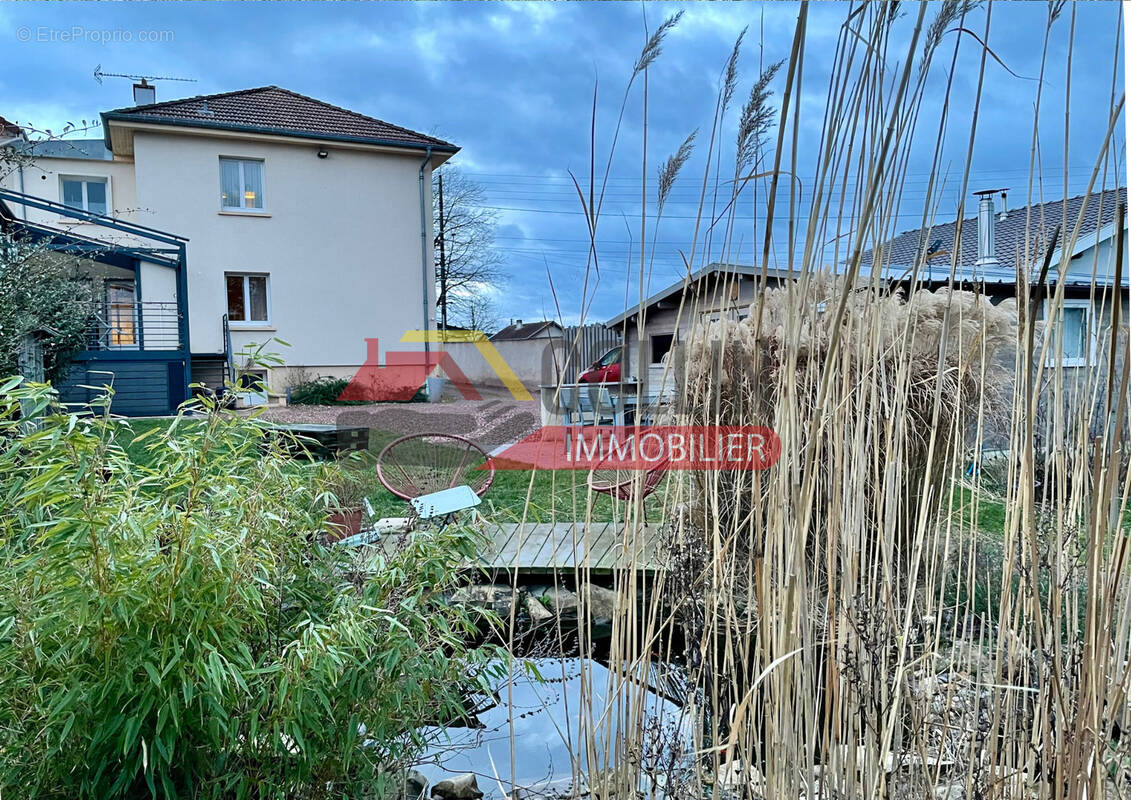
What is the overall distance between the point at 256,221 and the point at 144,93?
9.05 feet

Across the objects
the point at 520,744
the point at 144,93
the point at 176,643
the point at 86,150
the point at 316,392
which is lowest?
the point at 520,744

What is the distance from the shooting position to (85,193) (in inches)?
424

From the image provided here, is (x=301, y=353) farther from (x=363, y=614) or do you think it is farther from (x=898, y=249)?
(x=363, y=614)

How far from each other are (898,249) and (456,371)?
6372mm

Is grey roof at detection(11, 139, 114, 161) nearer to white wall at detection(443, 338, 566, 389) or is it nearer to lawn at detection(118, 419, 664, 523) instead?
white wall at detection(443, 338, 566, 389)

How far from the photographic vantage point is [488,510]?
3.95 meters

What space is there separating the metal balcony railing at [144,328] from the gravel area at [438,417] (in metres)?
1.65

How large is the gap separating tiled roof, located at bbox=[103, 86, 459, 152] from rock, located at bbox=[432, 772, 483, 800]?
1025cm

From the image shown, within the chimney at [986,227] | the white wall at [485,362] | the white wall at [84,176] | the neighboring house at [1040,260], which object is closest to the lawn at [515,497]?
the neighboring house at [1040,260]

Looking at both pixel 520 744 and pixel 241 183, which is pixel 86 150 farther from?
pixel 520 744

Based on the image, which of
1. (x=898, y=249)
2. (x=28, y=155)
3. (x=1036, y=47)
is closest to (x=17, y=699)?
(x=1036, y=47)

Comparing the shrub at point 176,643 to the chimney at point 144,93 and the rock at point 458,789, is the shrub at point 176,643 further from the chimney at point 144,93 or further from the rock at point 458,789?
the chimney at point 144,93

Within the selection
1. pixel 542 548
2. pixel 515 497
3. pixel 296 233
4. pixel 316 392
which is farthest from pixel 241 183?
pixel 542 548

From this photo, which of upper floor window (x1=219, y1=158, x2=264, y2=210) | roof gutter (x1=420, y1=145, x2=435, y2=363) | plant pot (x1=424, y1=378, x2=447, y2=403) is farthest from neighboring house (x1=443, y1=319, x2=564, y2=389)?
upper floor window (x1=219, y1=158, x2=264, y2=210)
